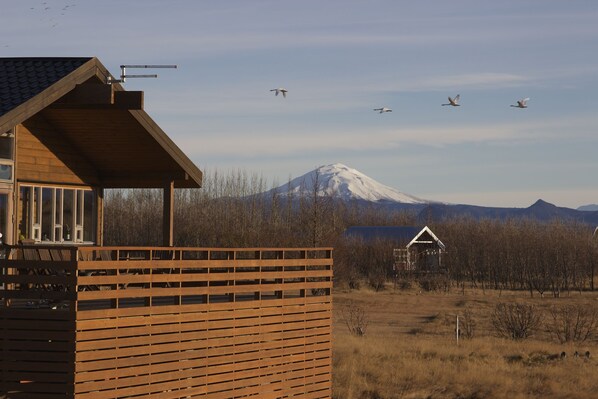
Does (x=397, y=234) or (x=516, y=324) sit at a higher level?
(x=397, y=234)

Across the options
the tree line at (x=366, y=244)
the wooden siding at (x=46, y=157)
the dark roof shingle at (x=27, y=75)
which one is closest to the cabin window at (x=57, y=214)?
the wooden siding at (x=46, y=157)

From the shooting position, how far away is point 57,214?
63.3 ft

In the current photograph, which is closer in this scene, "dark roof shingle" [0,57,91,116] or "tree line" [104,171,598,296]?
"dark roof shingle" [0,57,91,116]

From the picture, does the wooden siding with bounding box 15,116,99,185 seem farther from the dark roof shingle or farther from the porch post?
the porch post

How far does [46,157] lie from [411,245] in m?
53.3

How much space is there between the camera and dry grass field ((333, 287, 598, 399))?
2261 cm

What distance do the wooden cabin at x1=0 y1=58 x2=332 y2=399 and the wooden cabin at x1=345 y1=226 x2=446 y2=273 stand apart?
44748mm

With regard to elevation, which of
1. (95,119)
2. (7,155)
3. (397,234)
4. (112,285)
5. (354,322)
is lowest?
(354,322)

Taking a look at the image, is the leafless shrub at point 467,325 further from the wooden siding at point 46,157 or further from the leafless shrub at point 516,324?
the wooden siding at point 46,157

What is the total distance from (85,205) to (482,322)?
21.8 metres

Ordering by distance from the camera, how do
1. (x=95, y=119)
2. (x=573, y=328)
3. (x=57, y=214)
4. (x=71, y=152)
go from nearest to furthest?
(x=95, y=119)
(x=71, y=152)
(x=57, y=214)
(x=573, y=328)

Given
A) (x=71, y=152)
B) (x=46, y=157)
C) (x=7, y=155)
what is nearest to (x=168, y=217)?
(x=71, y=152)

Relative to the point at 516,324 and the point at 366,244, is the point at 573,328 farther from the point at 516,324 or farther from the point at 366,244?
the point at 366,244

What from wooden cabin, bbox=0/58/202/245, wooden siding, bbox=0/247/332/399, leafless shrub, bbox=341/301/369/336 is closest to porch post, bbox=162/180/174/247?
wooden cabin, bbox=0/58/202/245
